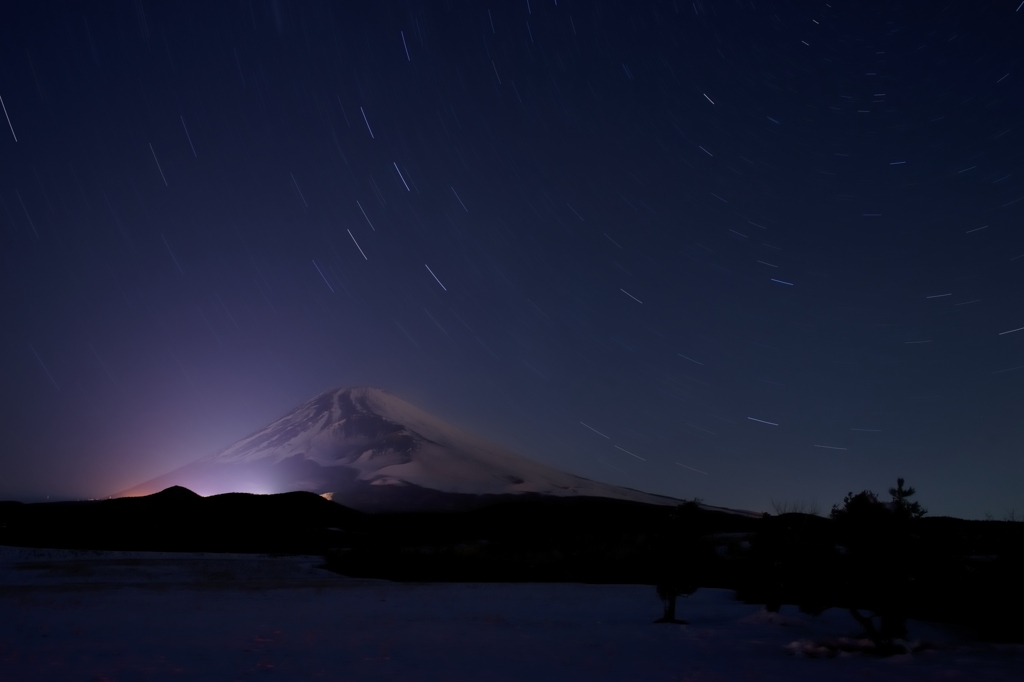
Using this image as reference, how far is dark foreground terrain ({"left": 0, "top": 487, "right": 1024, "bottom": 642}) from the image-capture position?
53.9ft

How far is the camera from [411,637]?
17484mm

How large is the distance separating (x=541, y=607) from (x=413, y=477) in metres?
174

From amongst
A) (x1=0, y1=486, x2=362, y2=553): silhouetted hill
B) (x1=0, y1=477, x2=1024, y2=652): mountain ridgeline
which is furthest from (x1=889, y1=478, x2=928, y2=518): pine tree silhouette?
(x1=0, y1=486, x2=362, y2=553): silhouetted hill

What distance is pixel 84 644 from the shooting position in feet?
48.8

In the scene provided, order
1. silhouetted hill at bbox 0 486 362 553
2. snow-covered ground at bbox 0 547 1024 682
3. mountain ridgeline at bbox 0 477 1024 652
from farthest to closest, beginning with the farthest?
silhouetted hill at bbox 0 486 362 553, mountain ridgeline at bbox 0 477 1024 652, snow-covered ground at bbox 0 547 1024 682

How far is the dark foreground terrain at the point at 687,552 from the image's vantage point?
16.4m

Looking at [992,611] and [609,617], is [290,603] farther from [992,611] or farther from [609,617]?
[992,611]

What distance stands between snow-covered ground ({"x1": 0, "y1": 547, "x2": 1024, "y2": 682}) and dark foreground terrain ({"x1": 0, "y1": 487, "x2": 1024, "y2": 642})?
136 centimetres

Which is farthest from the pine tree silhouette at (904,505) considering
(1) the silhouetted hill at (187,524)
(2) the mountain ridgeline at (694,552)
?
(1) the silhouetted hill at (187,524)

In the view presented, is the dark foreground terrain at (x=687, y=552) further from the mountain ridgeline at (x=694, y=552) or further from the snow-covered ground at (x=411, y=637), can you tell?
the snow-covered ground at (x=411, y=637)

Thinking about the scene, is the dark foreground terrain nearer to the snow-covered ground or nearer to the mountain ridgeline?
the mountain ridgeline

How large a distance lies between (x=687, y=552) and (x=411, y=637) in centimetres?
929

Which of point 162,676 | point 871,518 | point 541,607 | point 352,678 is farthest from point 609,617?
Answer: point 162,676

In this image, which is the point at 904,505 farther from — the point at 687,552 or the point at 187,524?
the point at 187,524
